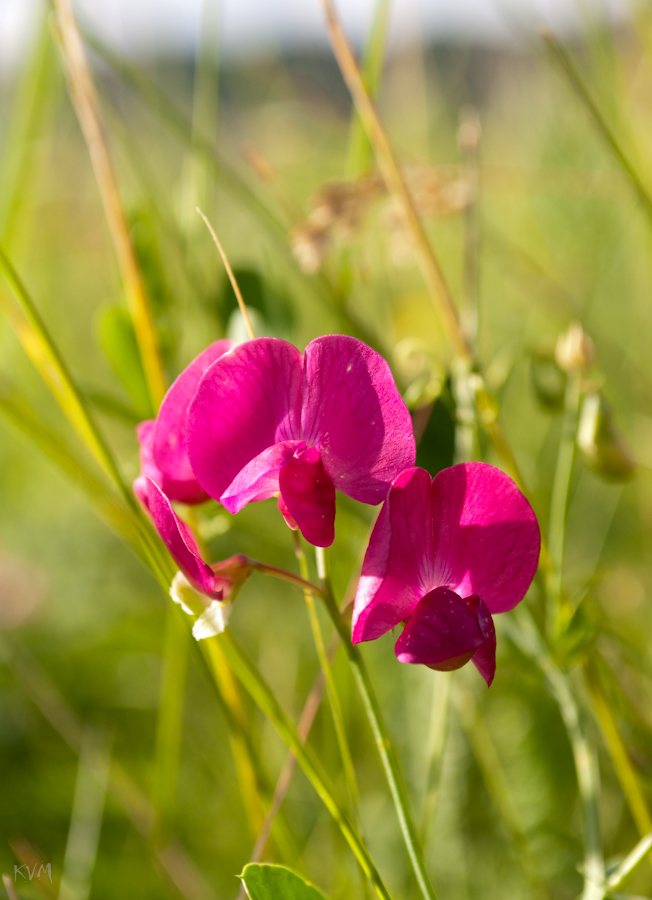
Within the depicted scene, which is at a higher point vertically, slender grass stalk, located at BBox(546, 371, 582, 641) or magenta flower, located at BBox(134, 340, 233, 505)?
magenta flower, located at BBox(134, 340, 233, 505)

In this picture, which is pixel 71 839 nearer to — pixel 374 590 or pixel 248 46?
pixel 374 590

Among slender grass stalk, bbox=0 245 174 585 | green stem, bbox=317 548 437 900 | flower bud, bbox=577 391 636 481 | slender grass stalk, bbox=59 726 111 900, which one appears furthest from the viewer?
slender grass stalk, bbox=59 726 111 900

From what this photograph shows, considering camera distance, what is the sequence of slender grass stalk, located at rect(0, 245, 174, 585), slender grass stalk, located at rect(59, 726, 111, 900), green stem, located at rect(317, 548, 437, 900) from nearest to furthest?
green stem, located at rect(317, 548, 437, 900) → slender grass stalk, located at rect(0, 245, 174, 585) → slender grass stalk, located at rect(59, 726, 111, 900)

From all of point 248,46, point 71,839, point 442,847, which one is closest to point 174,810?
point 71,839

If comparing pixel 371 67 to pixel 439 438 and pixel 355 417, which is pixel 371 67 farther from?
pixel 355 417

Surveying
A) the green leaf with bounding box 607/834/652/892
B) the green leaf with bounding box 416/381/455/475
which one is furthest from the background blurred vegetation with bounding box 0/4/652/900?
the green leaf with bounding box 607/834/652/892

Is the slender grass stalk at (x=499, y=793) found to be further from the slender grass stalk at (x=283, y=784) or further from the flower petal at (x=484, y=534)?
the flower petal at (x=484, y=534)

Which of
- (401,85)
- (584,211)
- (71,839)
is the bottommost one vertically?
(71,839)

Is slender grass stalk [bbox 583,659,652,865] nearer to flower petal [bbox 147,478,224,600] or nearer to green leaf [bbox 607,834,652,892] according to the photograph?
green leaf [bbox 607,834,652,892]
